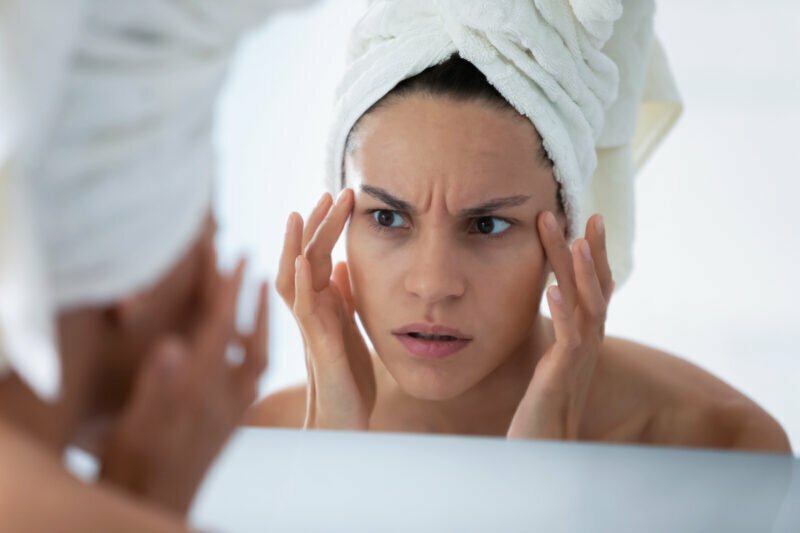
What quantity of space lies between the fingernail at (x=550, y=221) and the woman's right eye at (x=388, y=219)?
0.13 metres

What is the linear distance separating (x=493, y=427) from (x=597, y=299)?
0.55 ft

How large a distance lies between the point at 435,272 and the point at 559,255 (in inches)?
4.8

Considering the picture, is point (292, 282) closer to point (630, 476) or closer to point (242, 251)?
point (242, 251)

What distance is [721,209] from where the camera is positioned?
1.01 metres

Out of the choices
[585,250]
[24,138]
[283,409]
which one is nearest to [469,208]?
[585,250]

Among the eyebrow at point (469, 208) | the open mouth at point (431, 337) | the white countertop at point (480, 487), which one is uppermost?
the eyebrow at point (469, 208)

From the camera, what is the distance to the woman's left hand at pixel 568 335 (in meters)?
0.92

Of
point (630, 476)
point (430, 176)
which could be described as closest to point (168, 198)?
point (430, 176)

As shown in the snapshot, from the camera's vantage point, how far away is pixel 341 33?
35.1 inches

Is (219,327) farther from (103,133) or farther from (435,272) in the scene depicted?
(435,272)

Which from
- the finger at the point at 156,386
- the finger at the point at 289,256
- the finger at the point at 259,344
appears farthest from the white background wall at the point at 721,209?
the finger at the point at 156,386

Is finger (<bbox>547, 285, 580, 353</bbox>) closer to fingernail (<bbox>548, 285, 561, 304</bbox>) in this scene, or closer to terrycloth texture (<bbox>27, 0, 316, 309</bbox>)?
fingernail (<bbox>548, 285, 561, 304</bbox>)

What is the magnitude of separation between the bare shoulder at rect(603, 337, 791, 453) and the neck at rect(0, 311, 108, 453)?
62 cm

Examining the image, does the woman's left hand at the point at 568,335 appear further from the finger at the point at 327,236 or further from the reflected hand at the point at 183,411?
the reflected hand at the point at 183,411
